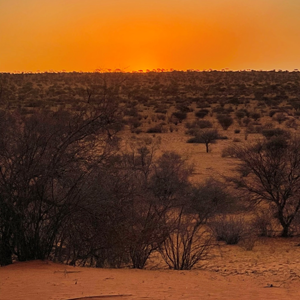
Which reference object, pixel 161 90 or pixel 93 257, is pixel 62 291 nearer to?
pixel 93 257

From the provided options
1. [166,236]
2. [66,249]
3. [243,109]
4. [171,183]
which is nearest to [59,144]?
[66,249]

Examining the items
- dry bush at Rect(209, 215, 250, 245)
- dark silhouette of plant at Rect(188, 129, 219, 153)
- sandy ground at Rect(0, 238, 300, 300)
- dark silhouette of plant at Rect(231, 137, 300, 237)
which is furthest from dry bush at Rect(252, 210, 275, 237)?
dark silhouette of plant at Rect(188, 129, 219, 153)

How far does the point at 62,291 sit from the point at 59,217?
9.59ft

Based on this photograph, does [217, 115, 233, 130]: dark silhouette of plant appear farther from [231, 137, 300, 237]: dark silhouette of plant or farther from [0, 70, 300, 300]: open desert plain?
[0, 70, 300, 300]: open desert plain

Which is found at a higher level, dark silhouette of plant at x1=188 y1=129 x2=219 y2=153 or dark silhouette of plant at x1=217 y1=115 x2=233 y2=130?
dark silhouette of plant at x1=217 y1=115 x2=233 y2=130

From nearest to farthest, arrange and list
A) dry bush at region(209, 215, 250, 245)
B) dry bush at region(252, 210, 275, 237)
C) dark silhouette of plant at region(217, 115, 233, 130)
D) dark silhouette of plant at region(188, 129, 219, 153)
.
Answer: dry bush at region(209, 215, 250, 245), dry bush at region(252, 210, 275, 237), dark silhouette of plant at region(188, 129, 219, 153), dark silhouette of plant at region(217, 115, 233, 130)

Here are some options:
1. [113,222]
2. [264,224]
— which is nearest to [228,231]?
[264,224]

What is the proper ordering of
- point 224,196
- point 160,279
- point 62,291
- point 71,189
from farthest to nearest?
point 224,196, point 71,189, point 160,279, point 62,291

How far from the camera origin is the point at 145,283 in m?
9.76

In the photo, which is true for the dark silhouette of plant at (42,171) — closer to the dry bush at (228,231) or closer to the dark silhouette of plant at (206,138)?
the dry bush at (228,231)

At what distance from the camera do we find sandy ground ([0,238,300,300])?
8766 mm

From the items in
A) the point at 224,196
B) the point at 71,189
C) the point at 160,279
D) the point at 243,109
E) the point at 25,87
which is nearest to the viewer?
the point at 160,279

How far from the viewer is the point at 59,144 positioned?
11.4m

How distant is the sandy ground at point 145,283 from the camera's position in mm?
8766
